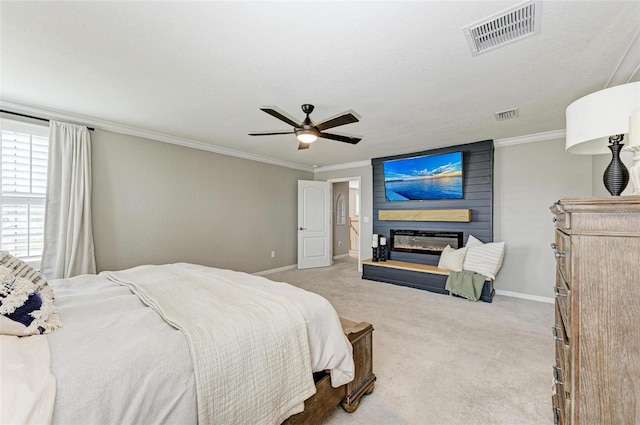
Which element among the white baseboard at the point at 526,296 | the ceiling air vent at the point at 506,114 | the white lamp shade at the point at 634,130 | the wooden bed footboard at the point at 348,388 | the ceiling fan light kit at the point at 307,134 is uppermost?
the ceiling air vent at the point at 506,114

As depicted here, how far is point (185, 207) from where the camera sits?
168 inches

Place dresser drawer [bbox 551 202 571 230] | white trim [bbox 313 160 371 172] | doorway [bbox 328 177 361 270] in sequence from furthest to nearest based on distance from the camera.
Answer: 1. doorway [bbox 328 177 361 270]
2. white trim [bbox 313 160 371 172]
3. dresser drawer [bbox 551 202 571 230]

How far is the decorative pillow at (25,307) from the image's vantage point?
1142mm

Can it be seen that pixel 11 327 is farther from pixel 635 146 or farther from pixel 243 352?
pixel 635 146

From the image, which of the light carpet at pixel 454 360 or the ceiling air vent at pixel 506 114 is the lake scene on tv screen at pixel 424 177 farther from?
the light carpet at pixel 454 360

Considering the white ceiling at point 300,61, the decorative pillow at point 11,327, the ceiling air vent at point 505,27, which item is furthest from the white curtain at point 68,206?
the ceiling air vent at point 505,27

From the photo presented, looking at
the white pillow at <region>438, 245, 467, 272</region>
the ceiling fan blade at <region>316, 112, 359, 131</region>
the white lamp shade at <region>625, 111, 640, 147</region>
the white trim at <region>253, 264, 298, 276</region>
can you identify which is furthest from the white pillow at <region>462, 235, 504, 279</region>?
the white trim at <region>253, 264, 298, 276</region>

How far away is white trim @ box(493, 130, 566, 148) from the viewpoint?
12.3 ft

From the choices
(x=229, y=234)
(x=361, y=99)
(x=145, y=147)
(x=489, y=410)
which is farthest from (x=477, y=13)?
(x=229, y=234)

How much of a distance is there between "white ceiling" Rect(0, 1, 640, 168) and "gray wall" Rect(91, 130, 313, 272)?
676 millimetres

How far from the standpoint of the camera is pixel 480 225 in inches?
172

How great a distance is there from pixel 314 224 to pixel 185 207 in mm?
2792

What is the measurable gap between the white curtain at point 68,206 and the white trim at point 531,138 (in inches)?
225

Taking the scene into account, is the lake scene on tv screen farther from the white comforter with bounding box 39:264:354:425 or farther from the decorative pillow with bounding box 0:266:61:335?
the decorative pillow with bounding box 0:266:61:335
